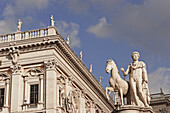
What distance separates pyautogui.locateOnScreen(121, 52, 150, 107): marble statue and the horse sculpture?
1.11 ft

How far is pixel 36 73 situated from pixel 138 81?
68.8 feet

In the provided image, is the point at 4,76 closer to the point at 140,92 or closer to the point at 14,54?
the point at 14,54

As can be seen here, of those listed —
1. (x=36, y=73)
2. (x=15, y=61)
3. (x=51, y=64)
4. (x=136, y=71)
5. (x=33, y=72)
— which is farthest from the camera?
(x=15, y=61)

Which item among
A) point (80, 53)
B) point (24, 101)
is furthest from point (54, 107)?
point (80, 53)

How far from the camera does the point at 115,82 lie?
17422 mm

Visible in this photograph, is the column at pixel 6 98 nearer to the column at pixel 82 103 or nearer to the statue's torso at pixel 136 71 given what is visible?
the column at pixel 82 103

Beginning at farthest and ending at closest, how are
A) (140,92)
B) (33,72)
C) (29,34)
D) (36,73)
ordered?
(29,34), (33,72), (36,73), (140,92)

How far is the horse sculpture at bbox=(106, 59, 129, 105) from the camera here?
56.3 ft

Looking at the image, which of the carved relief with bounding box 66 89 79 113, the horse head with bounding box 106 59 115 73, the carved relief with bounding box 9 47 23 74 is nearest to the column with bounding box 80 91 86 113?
the carved relief with bounding box 66 89 79 113

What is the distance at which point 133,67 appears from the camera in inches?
679

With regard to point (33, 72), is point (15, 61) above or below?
above

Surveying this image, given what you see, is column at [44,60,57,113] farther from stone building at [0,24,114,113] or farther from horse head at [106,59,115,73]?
horse head at [106,59,115,73]

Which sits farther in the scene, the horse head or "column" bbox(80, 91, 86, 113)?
"column" bbox(80, 91, 86, 113)

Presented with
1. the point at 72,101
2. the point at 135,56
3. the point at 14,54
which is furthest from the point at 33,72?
the point at 135,56
